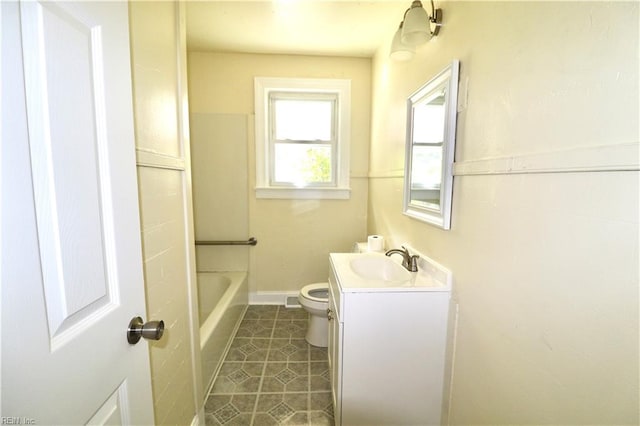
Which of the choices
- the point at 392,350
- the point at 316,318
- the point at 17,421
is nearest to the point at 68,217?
the point at 17,421

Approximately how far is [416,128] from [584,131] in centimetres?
97

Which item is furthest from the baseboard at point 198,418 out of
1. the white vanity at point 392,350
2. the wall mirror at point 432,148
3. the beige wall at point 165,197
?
the wall mirror at point 432,148

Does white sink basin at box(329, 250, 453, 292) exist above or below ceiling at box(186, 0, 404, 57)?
below

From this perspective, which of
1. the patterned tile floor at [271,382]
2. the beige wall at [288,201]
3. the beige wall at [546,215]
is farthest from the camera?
the beige wall at [288,201]

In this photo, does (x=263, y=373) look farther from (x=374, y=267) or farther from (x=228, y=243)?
(x=228, y=243)

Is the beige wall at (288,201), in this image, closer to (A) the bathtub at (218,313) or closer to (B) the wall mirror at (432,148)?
(A) the bathtub at (218,313)

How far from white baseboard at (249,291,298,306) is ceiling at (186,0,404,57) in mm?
2364

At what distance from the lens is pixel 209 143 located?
264cm

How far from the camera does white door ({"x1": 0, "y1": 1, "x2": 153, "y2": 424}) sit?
380 millimetres

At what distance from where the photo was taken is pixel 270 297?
2.86m

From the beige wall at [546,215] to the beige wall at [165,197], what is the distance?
46.8 inches

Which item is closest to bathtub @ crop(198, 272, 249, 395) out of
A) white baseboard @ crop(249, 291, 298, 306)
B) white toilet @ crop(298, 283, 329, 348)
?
white baseboard @ crop(249, 291, 298, 306)

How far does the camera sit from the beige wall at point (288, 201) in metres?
2.58

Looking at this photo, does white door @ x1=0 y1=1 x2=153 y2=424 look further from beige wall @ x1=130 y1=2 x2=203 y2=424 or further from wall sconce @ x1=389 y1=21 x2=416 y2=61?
wall sconce @ x1=389 y1=21 x2=416 y2=61
